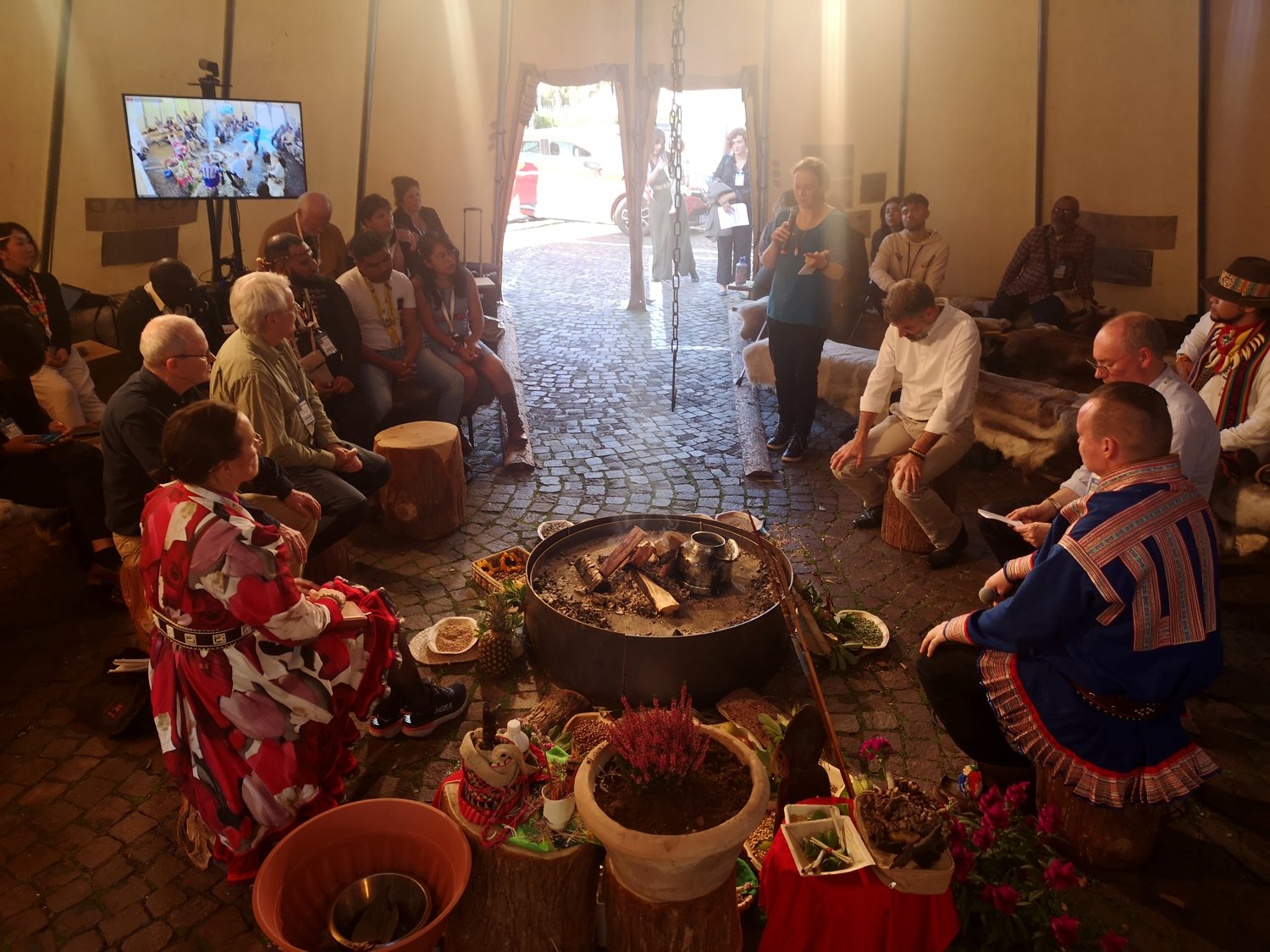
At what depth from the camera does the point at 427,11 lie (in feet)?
31.1

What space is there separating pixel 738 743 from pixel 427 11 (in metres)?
9.29

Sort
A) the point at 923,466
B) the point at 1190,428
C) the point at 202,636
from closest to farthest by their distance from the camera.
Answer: the point at 202,636 → the point at 1190,428 → the point at 923,466

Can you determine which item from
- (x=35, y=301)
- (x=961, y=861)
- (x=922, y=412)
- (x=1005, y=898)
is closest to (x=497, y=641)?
(x=961, y=861)

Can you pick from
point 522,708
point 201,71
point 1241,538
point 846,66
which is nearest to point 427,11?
point 201,71

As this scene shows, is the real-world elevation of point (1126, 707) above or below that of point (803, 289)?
below

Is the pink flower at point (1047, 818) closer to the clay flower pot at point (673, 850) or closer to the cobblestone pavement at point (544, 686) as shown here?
the cobblestone pavement at point (544, 686)

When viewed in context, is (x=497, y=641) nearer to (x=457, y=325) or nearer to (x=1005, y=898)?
(x=1005, y=898)

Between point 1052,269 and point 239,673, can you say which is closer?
point 239,673

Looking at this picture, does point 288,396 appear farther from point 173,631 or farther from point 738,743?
point 738,743

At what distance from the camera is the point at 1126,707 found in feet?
9.17

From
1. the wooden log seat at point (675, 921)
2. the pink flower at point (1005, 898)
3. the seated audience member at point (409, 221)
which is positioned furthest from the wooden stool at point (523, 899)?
the seated audience member at point (409, 221)

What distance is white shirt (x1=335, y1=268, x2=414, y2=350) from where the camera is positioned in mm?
6102

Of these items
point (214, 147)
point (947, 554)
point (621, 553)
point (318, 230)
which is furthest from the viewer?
point (214, 147)

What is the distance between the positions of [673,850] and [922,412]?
3.64 metres
